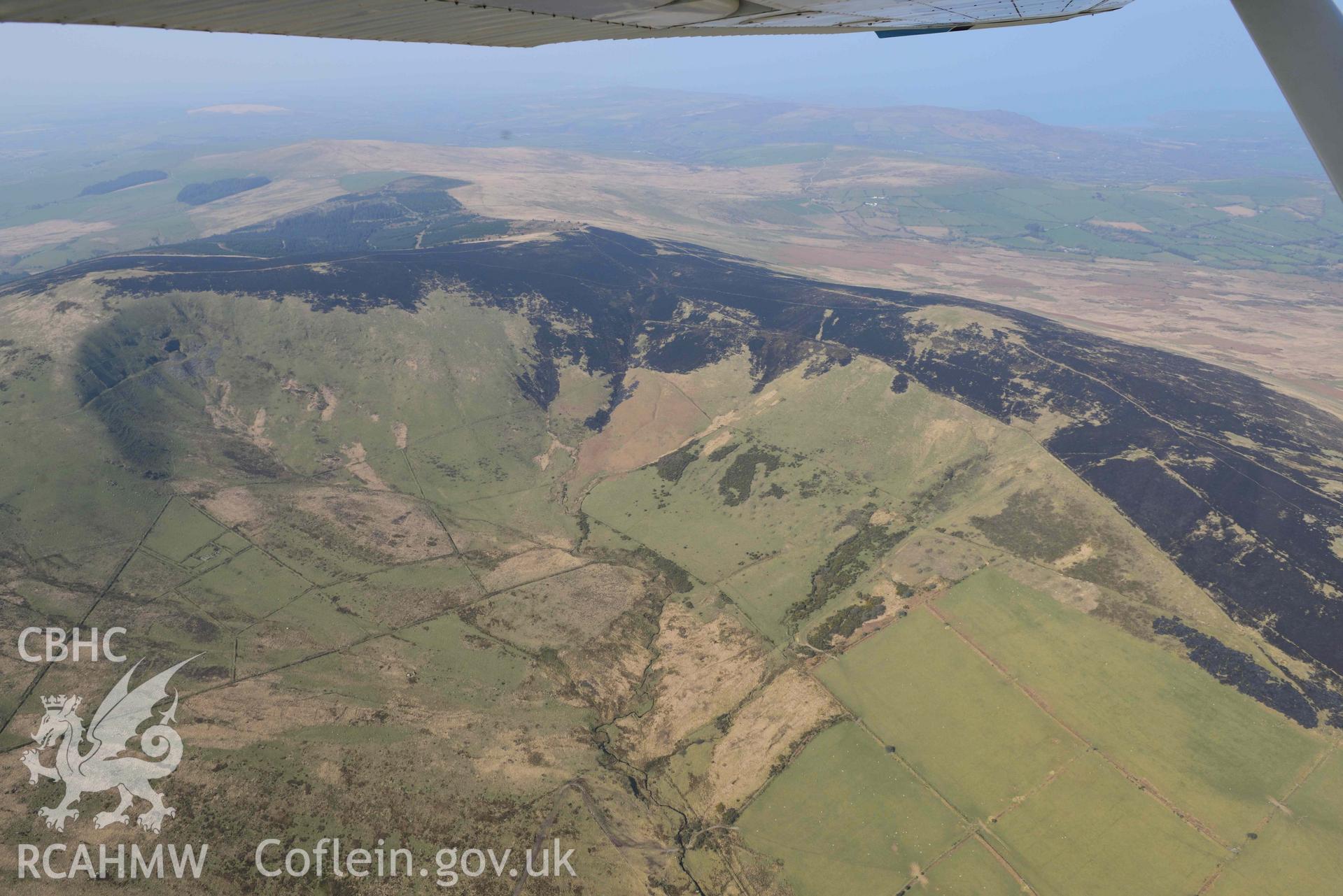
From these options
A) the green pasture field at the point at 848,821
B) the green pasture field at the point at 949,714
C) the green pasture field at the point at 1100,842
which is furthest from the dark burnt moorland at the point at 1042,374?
the green pasture field at the point at 848,821

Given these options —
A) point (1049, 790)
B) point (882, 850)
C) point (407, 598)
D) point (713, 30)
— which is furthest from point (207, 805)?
point (1049, 790)

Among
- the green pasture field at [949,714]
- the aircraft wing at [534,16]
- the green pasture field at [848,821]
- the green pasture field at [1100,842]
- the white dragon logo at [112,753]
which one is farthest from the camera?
the green pasture field at [949,714]

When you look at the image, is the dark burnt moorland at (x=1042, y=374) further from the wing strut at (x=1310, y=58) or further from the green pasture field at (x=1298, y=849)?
the wing strut at (x=1310, y=58)

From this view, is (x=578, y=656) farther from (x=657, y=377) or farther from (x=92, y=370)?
(x=92, y=370)

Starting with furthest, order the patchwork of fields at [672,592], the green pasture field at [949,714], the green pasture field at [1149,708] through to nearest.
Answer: the green pasture field at [949,714] < the green pasture field at [1149,708] < the patchwork of fields at [672,592]

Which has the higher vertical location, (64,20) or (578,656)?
(64,20)

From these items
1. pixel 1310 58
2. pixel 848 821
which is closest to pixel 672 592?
pixel 848 821

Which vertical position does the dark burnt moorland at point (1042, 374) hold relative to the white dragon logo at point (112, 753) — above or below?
above
